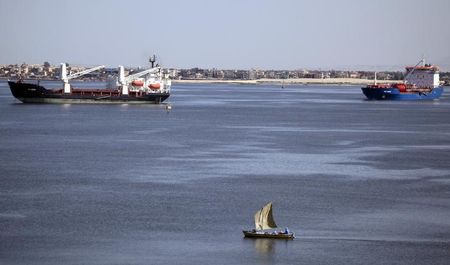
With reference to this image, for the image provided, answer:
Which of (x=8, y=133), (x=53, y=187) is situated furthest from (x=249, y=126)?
(x=53, y=187)

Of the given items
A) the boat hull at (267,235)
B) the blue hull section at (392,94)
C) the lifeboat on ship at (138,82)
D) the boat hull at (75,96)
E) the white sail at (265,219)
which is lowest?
the blue hull section at (392,94)

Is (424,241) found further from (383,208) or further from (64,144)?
(64,144)

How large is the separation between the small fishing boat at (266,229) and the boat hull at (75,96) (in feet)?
245

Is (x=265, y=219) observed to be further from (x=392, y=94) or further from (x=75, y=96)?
(x=392, y=94)

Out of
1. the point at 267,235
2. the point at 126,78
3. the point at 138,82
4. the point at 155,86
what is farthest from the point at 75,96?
the point at 267,235

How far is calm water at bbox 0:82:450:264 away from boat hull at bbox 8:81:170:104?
34977 millimetres

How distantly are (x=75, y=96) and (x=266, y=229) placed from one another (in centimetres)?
7870

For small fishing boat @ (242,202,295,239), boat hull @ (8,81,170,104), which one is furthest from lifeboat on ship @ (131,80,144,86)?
small fishing boat @ (242,202,295,239)

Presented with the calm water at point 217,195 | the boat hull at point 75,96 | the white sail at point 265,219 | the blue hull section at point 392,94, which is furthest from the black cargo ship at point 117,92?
the white sail at point 265,219

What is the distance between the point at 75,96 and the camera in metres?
105

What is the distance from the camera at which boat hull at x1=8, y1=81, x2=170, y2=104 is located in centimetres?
10262

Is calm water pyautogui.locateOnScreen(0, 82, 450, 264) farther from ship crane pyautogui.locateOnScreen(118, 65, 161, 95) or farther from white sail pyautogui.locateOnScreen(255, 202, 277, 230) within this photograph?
ship crane pyautogui.locateOnScreen(118, 65, 161, 95)

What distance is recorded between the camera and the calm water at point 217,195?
86.3 ft

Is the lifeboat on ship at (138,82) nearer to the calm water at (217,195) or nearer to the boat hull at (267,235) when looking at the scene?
the calm water at (217,195)
